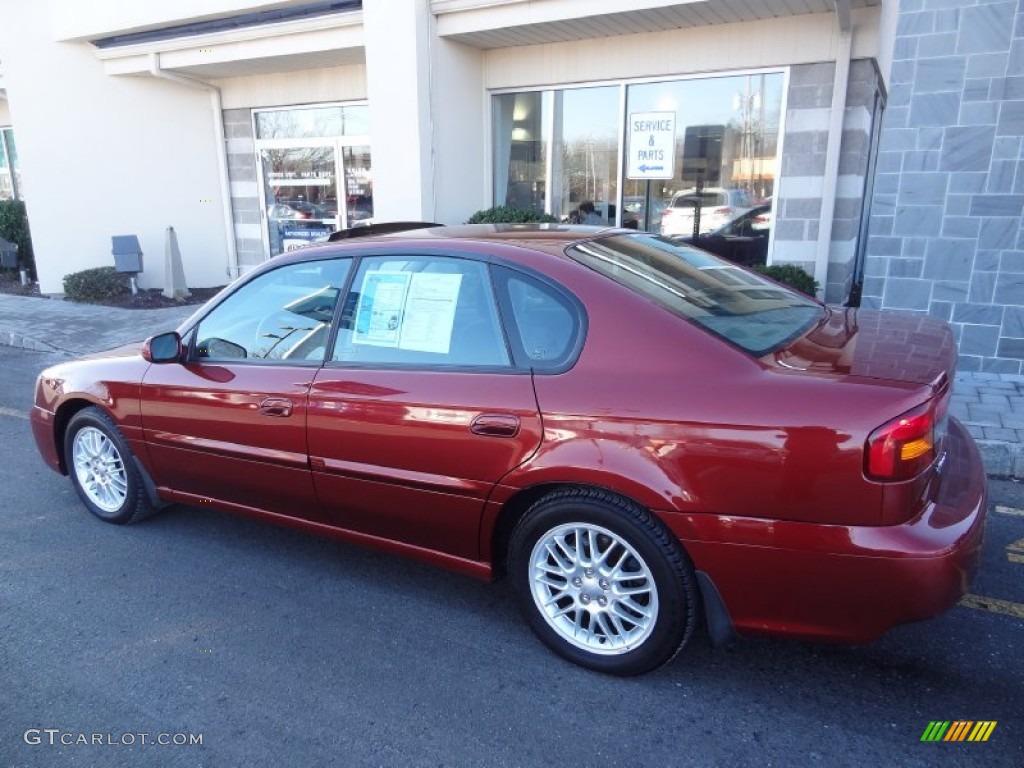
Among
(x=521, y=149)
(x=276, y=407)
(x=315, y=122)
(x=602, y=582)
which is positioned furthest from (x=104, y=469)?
(x=315, y=122)

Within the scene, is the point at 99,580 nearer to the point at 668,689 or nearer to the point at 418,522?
the point at 418,522

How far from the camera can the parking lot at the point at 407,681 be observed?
2465 millimetres

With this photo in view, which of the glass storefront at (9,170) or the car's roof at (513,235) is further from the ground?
the glass storefront at (9,170)

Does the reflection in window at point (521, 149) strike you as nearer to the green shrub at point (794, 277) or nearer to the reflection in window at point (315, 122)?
the reflection in window at point (315, 122)

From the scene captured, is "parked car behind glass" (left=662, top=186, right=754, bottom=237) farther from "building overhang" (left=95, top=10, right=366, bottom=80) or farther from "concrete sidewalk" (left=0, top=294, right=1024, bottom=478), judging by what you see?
"building overhang" (left=95, top=10, right=366, bottom=80)

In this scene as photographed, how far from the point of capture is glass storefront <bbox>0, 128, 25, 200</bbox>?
1638 cm

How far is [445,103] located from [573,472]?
736 cm

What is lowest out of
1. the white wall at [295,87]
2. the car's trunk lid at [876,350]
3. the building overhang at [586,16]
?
the car's trunk lid at [876,350]

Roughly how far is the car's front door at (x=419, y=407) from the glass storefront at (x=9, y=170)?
1698cm

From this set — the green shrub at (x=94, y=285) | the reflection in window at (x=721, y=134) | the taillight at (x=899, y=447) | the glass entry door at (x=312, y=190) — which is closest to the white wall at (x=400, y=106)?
the glass entry door at (x=312, y=190)

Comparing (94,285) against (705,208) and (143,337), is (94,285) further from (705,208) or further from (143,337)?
(705,208)

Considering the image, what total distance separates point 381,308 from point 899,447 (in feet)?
6.80

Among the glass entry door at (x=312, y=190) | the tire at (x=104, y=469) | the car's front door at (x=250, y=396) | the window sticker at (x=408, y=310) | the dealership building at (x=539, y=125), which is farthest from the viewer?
the glass entry door at (x=312, y=190)

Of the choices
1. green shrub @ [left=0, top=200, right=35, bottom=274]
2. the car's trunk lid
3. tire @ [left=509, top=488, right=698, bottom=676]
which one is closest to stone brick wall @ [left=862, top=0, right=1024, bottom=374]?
the car's trunk lid
